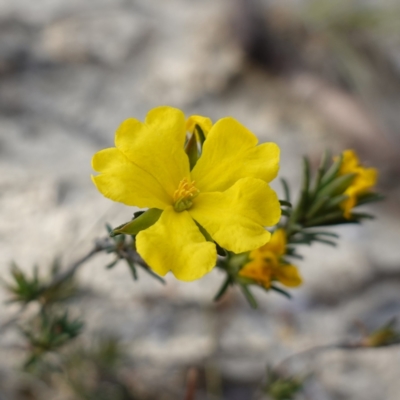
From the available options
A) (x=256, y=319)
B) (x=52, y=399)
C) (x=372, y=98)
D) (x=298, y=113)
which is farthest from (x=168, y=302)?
(x=372, y=98)

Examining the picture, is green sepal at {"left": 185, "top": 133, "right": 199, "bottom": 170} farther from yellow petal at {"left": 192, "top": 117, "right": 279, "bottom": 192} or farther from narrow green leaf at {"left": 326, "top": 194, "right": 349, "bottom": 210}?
narrow green leaf at {"left": 326, "top": 194, "right": 349, "bottom": 210}

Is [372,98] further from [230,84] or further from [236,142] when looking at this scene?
[236,142]

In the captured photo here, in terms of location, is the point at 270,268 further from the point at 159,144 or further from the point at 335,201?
the point at 159,144

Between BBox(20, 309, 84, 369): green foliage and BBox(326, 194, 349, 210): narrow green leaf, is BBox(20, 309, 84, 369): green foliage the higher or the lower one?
the higher one

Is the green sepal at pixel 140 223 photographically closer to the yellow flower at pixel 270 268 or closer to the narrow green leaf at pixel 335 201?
the yellow flower at pixel 270 268

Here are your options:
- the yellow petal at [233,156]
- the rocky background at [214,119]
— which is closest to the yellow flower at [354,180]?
the yellow petal at [233,156]

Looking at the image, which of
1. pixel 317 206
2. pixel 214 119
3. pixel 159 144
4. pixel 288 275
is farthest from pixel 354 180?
pixel 214 119

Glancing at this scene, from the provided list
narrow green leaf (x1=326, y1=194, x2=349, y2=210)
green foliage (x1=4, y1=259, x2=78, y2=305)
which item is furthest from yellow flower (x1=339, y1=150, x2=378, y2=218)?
green foliage (x1=4, y1=259, x2=78, y2=305)

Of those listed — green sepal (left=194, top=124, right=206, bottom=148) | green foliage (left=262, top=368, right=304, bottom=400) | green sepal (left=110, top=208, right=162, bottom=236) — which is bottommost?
green foliage (left=262, top=368, right=304, bottom=400)
